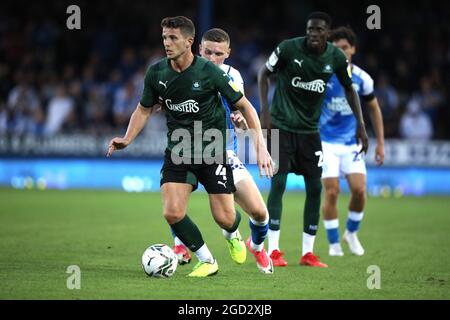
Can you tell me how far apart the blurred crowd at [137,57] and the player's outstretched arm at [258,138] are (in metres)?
12.6

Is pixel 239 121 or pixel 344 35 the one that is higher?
pixel 344 35

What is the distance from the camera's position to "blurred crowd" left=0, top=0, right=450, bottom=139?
828 inches

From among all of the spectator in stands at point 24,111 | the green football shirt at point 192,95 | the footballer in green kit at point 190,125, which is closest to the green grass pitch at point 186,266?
the footballer in green kit at point 190,125

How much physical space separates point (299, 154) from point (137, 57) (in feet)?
45.2

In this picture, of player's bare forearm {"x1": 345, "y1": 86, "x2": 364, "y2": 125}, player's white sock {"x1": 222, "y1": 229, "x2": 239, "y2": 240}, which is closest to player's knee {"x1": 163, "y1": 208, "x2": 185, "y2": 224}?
player's white sock {"x1": 222, "y1": 229, "x2": 239, "y2": 240}

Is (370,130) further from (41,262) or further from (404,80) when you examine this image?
(41,262)

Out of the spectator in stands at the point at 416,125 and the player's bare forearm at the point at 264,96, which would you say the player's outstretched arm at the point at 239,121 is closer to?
the player's bare forearm at the point at 264,96

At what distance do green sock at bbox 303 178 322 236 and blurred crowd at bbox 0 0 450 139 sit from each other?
1080 centimetres

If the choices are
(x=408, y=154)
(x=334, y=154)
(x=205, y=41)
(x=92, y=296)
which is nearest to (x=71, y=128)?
(x=408, y=154)

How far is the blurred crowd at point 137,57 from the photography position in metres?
21.0

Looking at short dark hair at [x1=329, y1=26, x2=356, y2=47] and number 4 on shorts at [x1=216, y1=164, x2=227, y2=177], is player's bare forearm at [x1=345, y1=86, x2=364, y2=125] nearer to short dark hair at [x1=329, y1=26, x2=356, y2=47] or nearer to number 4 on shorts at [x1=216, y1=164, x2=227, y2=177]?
short dark hair at [x1=329, y1=26, x2=356, y2=47]

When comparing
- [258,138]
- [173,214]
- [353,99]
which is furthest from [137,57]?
[258,138]

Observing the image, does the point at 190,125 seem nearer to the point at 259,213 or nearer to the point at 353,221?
the point at 259,213

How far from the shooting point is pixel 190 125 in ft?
27.5
